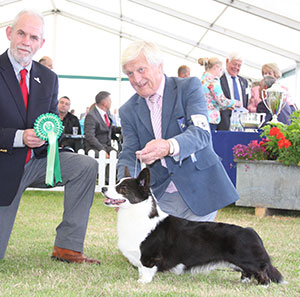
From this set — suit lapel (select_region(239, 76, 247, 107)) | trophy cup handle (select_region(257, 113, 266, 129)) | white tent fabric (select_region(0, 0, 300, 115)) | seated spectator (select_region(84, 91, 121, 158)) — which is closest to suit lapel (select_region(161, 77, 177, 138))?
trophy cup handle (select_region(257, 113, 266, 129))

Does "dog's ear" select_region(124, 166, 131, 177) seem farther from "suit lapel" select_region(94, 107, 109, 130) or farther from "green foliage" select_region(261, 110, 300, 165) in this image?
"suit lapel" select_region(94, 107, 109, 130)

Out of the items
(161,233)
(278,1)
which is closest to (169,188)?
(161,233)

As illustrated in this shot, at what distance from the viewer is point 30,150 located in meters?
2.88

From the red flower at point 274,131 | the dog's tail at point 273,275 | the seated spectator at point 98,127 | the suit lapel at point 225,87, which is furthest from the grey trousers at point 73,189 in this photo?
the seated spectator at point 98,127

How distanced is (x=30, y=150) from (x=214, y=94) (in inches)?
118

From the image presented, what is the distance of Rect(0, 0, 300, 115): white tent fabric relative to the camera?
37.9ft

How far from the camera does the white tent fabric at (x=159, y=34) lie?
1155cm

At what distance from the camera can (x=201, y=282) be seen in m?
2.42

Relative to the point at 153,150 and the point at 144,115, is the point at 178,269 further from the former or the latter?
the point at 144,115

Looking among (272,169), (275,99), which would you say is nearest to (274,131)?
(272,169)

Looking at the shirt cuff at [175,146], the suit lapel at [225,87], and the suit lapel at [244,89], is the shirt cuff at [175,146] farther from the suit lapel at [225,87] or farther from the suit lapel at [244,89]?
the suit lapel at [244,89]

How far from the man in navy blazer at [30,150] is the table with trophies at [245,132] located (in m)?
2.72

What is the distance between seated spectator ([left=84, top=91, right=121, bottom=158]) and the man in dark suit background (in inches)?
73.7

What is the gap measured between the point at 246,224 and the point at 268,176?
26.7 inches
